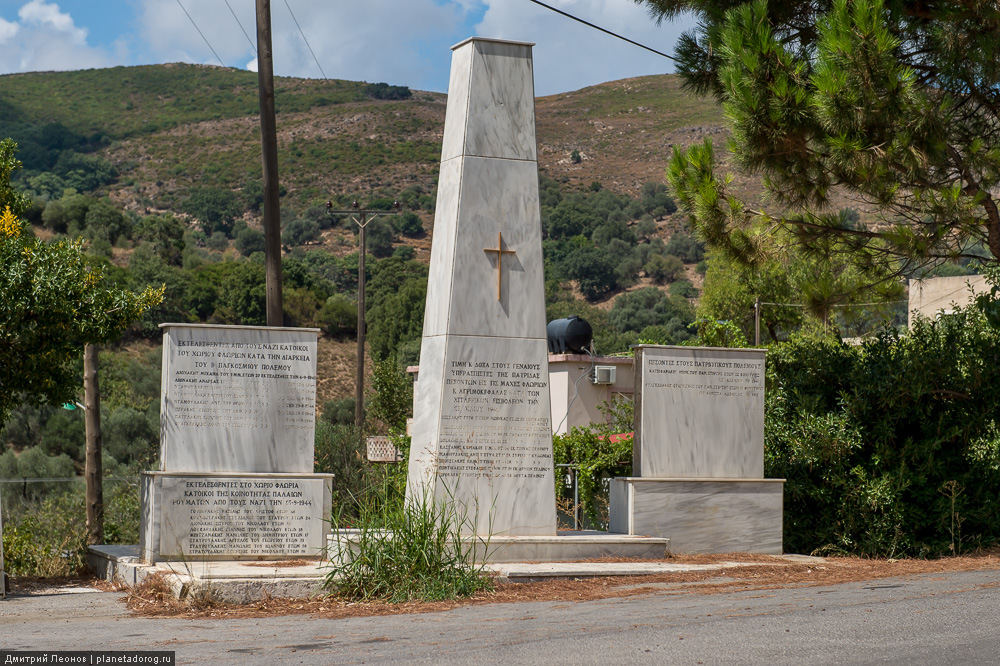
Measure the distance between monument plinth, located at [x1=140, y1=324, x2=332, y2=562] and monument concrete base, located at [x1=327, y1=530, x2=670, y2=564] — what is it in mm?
856

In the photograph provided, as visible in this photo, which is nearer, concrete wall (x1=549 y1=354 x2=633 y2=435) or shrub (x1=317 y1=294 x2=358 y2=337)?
concrete wall (x1=549 y1=354 x2=633 y2=435)

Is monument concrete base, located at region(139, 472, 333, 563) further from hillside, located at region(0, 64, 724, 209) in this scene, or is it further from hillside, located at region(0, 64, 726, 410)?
hillside, located at region(0, 64, 724, 209)

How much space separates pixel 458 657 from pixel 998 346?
381 inches

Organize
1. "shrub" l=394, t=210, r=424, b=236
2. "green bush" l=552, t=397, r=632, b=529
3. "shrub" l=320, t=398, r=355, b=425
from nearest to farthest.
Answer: "green bush" l=552, t=397, r=632, b=529, "shrub" l=320, t=398, r=355, b=425, "shrub" l=394, t=210, r=424, b=236

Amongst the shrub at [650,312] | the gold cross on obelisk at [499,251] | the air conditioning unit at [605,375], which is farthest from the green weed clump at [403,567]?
the shrub at [650,312]

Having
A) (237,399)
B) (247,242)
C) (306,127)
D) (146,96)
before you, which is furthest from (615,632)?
(146,96)

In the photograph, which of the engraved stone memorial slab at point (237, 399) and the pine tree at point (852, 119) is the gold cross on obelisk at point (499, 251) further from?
the pine tree at point (852, 119)

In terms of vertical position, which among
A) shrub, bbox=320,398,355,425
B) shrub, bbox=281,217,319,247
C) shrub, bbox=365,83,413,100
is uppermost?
shrub, bbox=365,83,413,100

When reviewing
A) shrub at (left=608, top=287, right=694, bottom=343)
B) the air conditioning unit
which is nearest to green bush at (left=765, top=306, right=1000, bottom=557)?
the air conditioning unit

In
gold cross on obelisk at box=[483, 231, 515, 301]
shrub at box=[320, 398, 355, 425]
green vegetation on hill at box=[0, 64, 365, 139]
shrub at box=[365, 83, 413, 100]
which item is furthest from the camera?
shrub at box=[365, 83, 413, 100]

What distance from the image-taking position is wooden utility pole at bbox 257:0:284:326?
13734 mm

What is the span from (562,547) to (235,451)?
3.45 metres

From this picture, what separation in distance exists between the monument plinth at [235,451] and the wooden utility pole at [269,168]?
2.82 metres

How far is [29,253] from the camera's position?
33.5 ft
